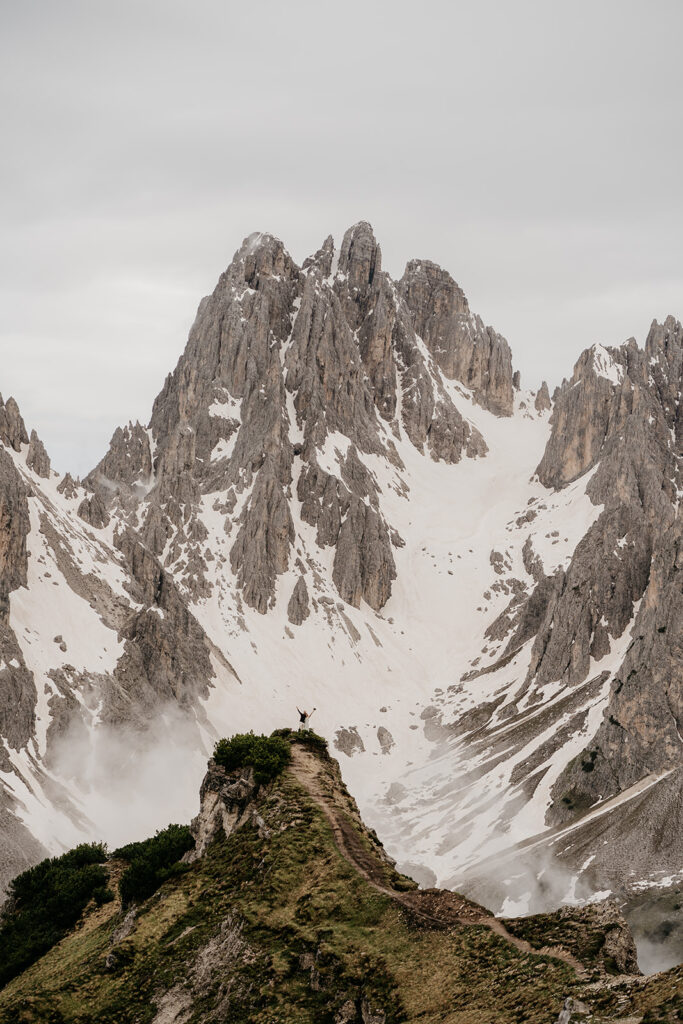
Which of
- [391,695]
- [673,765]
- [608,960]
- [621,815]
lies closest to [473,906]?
[608,960]

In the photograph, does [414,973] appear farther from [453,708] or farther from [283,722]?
[453,708]

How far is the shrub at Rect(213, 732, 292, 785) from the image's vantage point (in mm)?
40344

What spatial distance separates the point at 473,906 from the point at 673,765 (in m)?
98.6

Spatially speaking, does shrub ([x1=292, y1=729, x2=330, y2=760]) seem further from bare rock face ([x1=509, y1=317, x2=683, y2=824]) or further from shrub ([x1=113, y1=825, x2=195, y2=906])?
bare rock face ([x1=509, y1=317, x2=683, y2=824])

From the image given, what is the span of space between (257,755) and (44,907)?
13839 millimetres

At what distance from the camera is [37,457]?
178 m

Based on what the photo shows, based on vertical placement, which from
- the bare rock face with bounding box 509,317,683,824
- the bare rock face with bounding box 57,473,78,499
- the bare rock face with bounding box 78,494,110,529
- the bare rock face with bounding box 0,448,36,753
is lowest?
the bare rock face with bounding box 509,317,683,824

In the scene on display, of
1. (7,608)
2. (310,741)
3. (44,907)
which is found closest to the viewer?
(310,741)

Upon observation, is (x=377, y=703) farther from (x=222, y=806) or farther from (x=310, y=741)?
(x=222, y=806)

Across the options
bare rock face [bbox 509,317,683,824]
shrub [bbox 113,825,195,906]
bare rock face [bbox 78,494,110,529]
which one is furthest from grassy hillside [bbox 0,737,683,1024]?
bare rock face [bbox 78,494,110,529]

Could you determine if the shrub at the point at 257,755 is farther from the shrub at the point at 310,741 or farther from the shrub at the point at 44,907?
the shrub at the point at 44,907

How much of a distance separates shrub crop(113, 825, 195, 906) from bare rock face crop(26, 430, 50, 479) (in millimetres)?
142952

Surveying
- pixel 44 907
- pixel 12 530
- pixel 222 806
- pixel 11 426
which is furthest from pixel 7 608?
pixel 222 806

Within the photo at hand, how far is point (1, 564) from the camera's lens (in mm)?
134375
